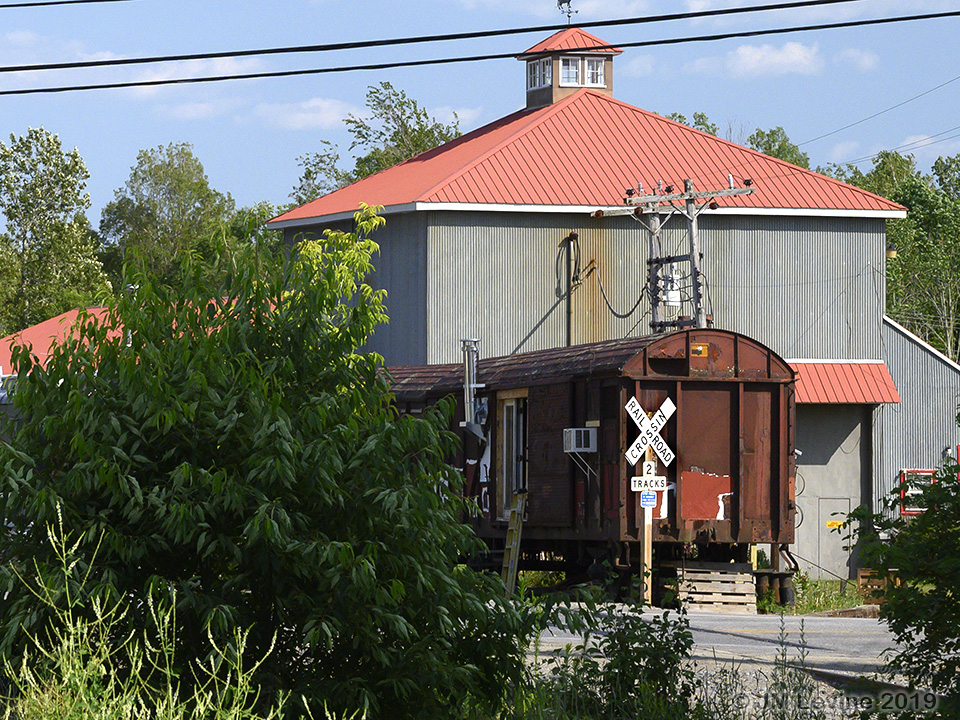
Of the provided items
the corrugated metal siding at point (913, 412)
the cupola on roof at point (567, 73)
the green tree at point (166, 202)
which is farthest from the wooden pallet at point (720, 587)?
the green tree at point (166, 202)

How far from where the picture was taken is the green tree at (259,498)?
7730mm

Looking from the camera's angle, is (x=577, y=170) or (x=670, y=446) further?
(x=577, y=170)

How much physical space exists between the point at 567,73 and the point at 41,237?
35.4 m

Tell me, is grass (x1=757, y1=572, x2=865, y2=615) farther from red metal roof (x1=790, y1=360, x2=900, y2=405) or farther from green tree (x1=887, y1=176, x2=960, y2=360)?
green tree (x1=887, y1=176, x2=960, y2=360)

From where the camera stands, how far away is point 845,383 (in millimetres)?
34625

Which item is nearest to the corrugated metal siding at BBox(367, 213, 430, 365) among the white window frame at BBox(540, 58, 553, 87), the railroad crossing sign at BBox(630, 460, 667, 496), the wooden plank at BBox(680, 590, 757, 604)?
the white window frame at BBox(540, 58, 553, 87)

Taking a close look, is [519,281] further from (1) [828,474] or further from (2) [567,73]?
(2) [567,73]

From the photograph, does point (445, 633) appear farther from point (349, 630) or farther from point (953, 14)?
point (953, 14)

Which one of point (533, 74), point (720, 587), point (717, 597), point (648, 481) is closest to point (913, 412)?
point (533, 74)

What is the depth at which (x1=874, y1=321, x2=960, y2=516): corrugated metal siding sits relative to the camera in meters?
34.7

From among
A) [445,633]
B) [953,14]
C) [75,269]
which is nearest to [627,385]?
[953,14]

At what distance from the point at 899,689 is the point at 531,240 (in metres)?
25.9

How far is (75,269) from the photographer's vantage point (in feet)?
208

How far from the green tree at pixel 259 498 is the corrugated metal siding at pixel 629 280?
24.8 meters
